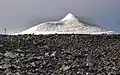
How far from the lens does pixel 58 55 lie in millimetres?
11812

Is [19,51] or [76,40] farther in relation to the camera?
[76,40]

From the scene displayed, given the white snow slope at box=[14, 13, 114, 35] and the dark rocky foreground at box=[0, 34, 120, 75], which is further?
the white snow slope at box=[14, 13, 114, 35]

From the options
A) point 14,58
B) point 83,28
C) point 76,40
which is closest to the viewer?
point 14,58

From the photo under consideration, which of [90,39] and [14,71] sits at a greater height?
[90,39]

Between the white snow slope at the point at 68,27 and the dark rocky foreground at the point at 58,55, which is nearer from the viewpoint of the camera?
the dark rocky foreground at the point at 58,55

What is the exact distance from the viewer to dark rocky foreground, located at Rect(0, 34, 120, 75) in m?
10.4

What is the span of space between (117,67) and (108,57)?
1.10 metres

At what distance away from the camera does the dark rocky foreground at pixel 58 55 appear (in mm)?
10398

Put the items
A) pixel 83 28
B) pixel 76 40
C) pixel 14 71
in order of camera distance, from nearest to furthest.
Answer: pixel 14 71
pixel 76 40
pixel 83 28

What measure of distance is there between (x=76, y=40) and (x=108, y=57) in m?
2.51

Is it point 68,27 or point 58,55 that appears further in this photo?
point 68,27

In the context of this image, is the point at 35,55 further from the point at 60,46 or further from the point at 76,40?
the point at 76,40

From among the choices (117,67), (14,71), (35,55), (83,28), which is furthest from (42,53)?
(83,28)

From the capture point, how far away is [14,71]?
10.3 metres
